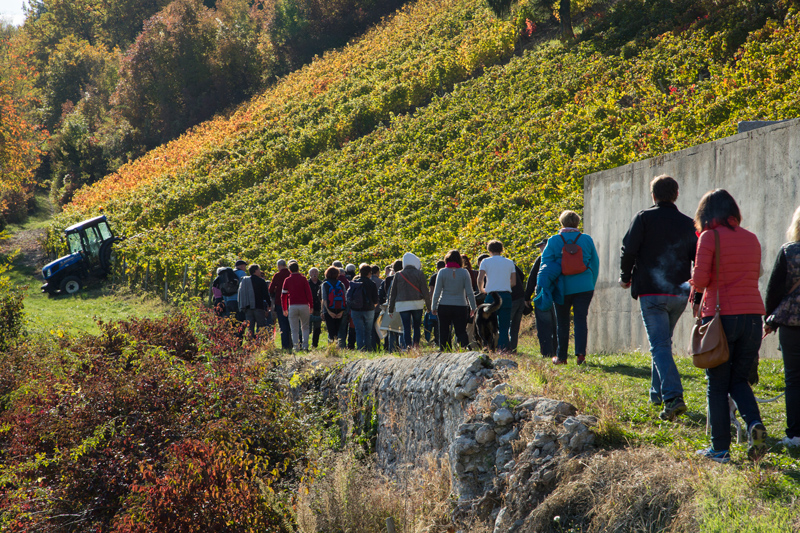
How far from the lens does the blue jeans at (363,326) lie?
11.8 metres

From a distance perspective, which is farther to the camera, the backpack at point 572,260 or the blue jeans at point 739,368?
the backpack at point 572,260

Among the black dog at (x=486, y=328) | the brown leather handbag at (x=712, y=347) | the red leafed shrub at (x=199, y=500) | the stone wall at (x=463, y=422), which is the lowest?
the red leafed shrub at (x=199, y=500)

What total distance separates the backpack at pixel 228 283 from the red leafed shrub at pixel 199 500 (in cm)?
560

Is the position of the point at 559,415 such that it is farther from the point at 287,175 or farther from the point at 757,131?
the point at 287,175

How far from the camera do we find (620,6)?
2903cm

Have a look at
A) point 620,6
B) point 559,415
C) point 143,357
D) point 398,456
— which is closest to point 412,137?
point 620,6

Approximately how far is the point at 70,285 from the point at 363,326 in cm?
2105

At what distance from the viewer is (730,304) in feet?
13.9

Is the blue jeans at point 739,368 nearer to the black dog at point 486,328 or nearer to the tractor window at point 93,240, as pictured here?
the black dog at point 486,328

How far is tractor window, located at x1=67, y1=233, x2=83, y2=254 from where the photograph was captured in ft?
95.4

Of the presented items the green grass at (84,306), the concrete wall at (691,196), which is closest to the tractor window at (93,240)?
the green grass at (84,306)

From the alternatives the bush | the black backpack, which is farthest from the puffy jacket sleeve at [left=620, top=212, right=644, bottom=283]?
the bush

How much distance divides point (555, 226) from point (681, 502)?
11.7m

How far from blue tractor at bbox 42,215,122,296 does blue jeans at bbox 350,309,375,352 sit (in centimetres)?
2063
